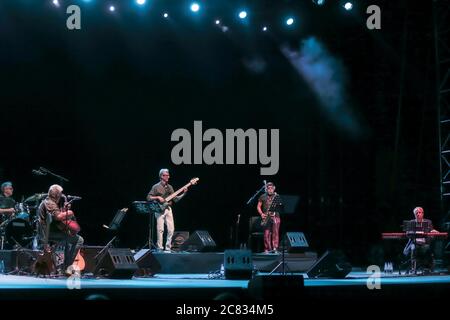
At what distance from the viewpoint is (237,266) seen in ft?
34.3

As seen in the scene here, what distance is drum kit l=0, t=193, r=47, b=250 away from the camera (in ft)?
40.8

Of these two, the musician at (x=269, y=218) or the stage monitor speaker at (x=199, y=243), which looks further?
the musician at (x=269, y=218)

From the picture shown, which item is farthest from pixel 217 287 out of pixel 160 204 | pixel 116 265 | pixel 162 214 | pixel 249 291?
pixel 162 214

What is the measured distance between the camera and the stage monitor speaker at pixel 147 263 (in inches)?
448

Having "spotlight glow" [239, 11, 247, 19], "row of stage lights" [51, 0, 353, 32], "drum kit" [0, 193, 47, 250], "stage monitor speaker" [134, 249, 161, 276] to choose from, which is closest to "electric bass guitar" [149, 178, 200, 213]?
"stage monitor speaker" [134, 249, 161, 276]

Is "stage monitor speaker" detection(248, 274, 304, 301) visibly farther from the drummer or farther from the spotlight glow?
the spotlight glow

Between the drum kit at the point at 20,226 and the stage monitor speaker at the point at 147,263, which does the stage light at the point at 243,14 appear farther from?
the stage monitor speaker at the point at 147,263

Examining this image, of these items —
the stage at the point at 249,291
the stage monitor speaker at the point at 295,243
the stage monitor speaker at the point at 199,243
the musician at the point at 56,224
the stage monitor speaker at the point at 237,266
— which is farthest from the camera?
the stage monitor speaker at the point at 199,243

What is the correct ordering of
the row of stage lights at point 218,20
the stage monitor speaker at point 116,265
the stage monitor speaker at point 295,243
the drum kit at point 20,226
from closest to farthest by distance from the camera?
the stage monitor speaker at point 116,265
the drum kit at point 20,226
the stage monitor speaker at point 295,243
the row of stage lights at point 218,20

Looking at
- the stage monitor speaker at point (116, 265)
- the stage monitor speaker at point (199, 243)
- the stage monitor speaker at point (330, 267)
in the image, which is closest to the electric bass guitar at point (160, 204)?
the stage monitor speaker at point (199, 243)

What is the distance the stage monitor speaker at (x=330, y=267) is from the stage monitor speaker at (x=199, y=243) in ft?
9.15

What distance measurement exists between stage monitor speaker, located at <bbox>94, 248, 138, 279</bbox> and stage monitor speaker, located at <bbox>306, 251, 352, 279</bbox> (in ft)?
9.47

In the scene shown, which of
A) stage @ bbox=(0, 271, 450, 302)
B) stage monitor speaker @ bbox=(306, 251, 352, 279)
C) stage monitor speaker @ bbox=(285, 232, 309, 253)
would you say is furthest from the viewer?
stage monitor speaker @ bbox=(285, 232, 309, 253)
